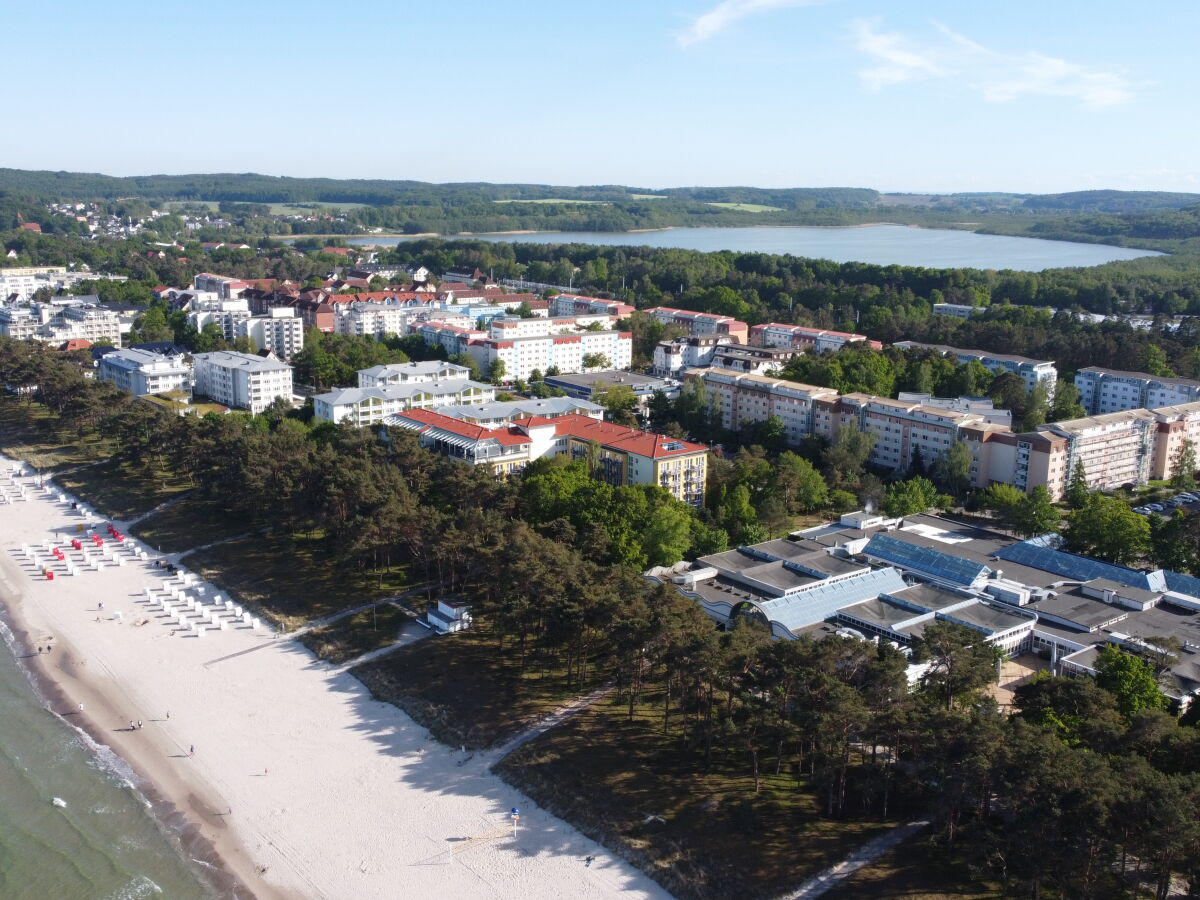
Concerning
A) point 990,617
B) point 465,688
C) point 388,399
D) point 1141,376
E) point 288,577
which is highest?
point 1141,376

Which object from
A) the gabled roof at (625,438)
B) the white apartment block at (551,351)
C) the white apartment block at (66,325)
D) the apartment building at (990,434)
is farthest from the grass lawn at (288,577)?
the white apartment block at (66,325)

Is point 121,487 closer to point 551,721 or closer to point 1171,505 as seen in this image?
point 551,721

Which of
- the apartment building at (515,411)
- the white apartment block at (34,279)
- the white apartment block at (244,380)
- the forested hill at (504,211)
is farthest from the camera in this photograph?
the forested hill at (504,211)

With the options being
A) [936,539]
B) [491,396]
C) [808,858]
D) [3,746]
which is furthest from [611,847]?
[491,396]

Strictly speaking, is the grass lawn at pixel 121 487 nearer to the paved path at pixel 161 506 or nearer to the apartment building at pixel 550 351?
the paved path at pixel 161 506

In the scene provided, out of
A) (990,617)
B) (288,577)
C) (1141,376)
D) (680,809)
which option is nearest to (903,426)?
(990,617)

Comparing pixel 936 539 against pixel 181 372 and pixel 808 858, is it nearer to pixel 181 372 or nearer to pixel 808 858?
pixel 808 858

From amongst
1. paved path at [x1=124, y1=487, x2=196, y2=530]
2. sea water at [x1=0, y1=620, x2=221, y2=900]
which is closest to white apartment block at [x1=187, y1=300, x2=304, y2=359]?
paved path at [x1=124, y1=487, x2=196, y2=530]

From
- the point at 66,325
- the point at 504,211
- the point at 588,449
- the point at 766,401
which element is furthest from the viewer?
the point at 504,211
